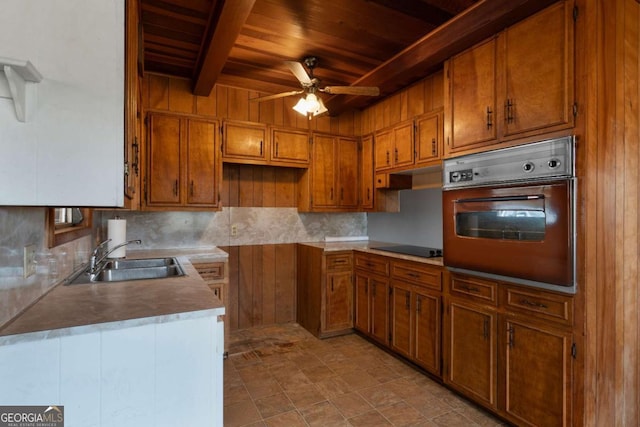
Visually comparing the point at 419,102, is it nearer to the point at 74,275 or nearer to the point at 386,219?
the point at 386,219

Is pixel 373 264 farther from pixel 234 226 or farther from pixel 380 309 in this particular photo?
pixel 234 226

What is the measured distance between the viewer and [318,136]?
3746 mm

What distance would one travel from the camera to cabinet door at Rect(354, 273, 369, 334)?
3379 millimetres

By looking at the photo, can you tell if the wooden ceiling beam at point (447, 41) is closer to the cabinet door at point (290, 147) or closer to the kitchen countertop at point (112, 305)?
the cabinet door at point (290, 147)

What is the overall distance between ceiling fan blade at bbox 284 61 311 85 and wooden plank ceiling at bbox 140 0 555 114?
27cm

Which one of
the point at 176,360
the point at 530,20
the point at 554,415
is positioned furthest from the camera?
the point at 530,20

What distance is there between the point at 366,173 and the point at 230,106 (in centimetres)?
165

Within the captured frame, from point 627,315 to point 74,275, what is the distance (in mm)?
Result: 3094

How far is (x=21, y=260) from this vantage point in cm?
116

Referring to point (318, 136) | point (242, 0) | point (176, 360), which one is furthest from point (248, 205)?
point (176, 360)

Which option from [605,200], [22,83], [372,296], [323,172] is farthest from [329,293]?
[22,83]

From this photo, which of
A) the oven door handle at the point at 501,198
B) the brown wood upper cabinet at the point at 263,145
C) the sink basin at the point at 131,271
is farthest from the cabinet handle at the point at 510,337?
the brown wood upper cabinet at the point at 263,145

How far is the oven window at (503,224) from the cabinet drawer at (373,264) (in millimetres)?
955

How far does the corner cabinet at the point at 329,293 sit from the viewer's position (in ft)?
11.3
